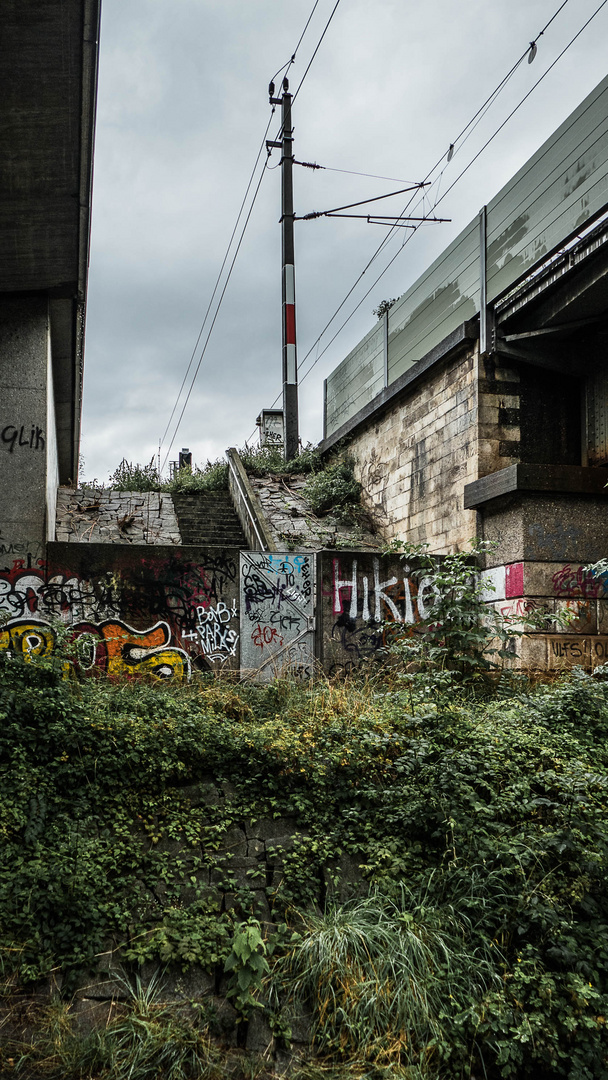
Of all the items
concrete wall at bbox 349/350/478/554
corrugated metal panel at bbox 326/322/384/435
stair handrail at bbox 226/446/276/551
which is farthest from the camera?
corrugated metal panel at bbox 326/322/384/435

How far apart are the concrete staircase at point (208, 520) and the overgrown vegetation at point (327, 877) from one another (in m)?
7.16

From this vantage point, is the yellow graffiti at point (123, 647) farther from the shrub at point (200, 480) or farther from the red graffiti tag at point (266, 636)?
the shrub at point (200, 480)

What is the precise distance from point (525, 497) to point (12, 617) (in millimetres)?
6348

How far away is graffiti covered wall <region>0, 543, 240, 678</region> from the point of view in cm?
926

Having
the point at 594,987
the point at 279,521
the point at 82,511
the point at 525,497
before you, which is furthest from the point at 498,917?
the point at 82,511

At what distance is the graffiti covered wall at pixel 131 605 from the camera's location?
9.26 m

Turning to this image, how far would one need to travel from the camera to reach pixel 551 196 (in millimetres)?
9633

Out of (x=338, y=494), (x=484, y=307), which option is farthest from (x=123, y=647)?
(x=338, y=494)

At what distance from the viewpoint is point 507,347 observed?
10883 millimetres

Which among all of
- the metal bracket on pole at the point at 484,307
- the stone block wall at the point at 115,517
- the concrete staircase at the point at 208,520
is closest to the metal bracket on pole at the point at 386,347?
the metal bracket on pole at the point at 484,307

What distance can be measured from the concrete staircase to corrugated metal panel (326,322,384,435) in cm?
334

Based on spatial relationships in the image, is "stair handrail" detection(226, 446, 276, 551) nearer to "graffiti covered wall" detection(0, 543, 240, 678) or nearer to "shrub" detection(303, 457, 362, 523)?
"shrub" detection(303, 457, 362, 523)

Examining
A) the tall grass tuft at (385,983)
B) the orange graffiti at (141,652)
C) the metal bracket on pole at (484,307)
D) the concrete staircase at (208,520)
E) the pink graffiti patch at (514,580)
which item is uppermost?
the metal bracket on pole at (484,307)

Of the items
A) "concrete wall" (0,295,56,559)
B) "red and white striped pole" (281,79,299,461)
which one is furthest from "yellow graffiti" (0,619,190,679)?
"red and white striped pole" (281,79,299,461)
